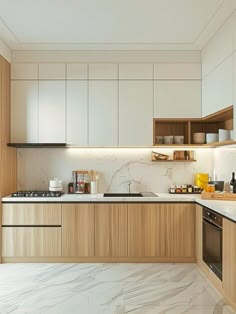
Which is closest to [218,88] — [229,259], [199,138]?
[199,138]

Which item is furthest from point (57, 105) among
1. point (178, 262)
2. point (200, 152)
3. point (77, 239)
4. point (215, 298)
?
point (215, 298)

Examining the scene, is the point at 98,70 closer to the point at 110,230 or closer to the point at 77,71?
the point at 77,71

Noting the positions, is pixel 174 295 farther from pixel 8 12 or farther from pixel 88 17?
pixel 8 12

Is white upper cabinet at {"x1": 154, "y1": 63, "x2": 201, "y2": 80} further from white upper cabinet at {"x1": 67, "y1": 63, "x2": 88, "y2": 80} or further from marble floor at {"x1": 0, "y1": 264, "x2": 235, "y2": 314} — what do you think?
marble floor at {"x1": 0, "y1": 264, "x2": 235, "y2": 314}

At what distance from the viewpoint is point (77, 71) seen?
15.3 ft

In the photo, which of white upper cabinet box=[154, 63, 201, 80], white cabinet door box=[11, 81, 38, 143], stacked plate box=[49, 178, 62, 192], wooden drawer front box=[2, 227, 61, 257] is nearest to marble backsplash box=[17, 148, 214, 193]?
stacked plate box=[49, 178, 62, 192]

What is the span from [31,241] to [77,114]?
167 centimetres

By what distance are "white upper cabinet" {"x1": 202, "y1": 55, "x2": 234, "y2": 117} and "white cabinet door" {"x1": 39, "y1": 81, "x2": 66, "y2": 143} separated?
1.79 meters

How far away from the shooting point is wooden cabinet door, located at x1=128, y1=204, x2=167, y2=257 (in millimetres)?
4266

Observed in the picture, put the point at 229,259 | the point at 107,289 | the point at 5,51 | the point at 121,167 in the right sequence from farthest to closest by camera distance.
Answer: the point at 121,167, the point at 5,51, the point at 107,289, the point at 229,259

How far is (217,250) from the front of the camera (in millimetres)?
3314

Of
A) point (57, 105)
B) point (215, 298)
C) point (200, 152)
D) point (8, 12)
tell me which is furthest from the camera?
point (200, 152)

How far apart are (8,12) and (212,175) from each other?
3.20m

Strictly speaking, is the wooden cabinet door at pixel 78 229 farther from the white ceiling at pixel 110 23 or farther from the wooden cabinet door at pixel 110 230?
the white ceiling at pixel 110 23
